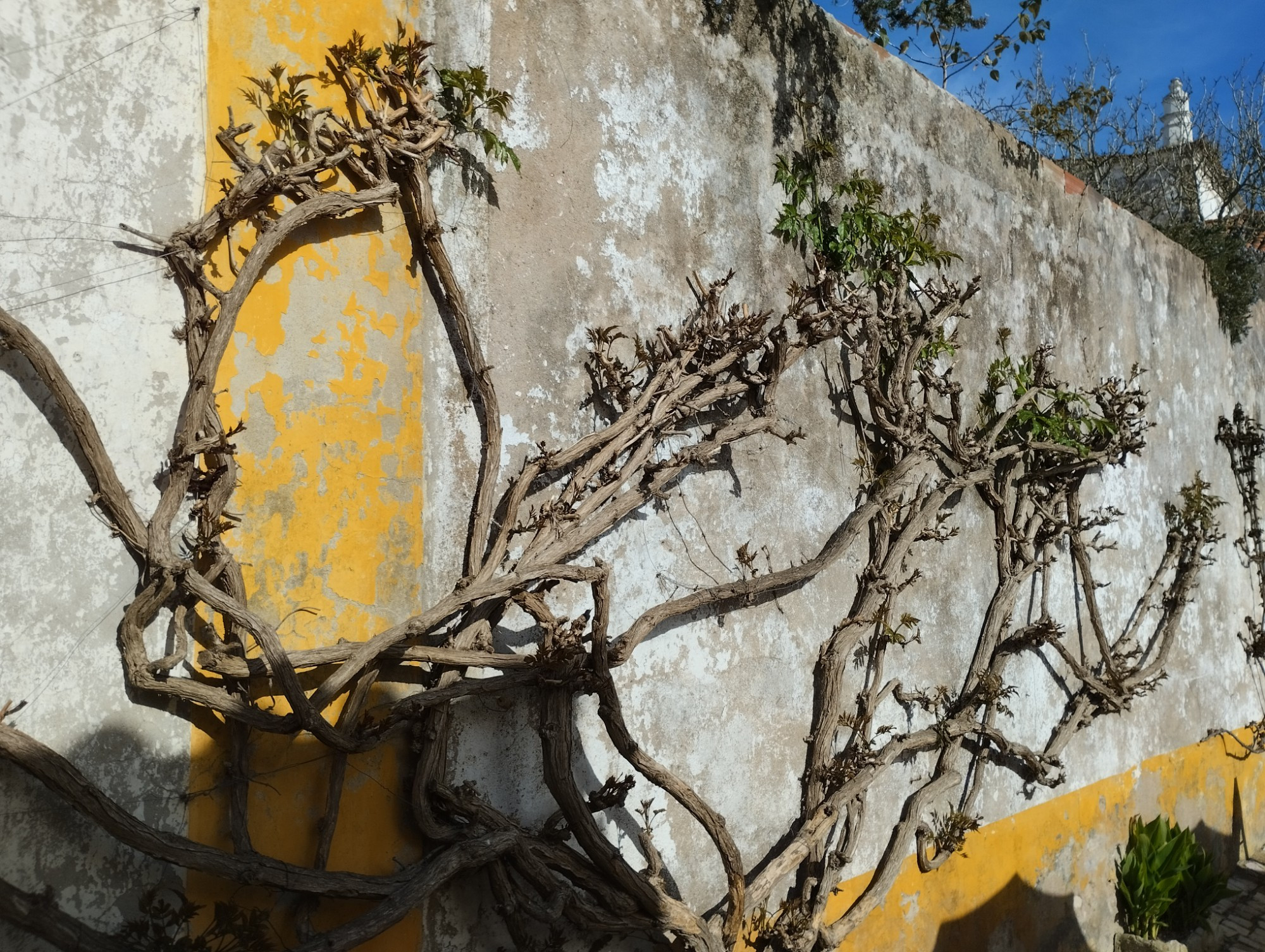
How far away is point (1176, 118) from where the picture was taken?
400 inches

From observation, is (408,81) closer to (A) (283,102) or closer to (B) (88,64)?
(A) (283,102)

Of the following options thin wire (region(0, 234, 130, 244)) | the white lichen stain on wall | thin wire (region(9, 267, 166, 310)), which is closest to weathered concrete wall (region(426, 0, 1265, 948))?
the white lichen stain on wall

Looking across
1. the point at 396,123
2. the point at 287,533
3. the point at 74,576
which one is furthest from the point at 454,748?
the point at 396,123

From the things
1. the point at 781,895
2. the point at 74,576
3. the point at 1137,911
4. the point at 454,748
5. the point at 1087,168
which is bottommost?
the point at 1137,911

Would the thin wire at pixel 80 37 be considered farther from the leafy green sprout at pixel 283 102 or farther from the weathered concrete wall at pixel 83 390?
the leafy green sprout at pixel 283 102

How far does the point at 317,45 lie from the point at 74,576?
1.36 metres

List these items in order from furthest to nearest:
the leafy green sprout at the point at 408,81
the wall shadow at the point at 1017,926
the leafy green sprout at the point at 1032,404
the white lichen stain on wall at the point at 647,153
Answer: the leafy green sprout at the point at 1032,404
the wall shadow at the point at 1017,926
the white lichen stain on wall at the point at 647,153
the leafy green sprout at the point at 408,81

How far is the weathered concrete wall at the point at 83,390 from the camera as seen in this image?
1948 mm

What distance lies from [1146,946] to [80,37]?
4864 millimetres

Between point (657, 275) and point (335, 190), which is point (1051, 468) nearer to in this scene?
point (657, 275)

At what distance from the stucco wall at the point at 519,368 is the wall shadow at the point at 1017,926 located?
0.10 feet

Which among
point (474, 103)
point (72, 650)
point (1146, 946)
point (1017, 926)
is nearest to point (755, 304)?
point (474, 103)

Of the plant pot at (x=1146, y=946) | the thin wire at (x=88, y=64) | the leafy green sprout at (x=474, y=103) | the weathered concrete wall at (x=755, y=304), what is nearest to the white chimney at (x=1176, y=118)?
the weathered concrete wall at (x=755, y=304)

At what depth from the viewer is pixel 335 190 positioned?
2.45 m
